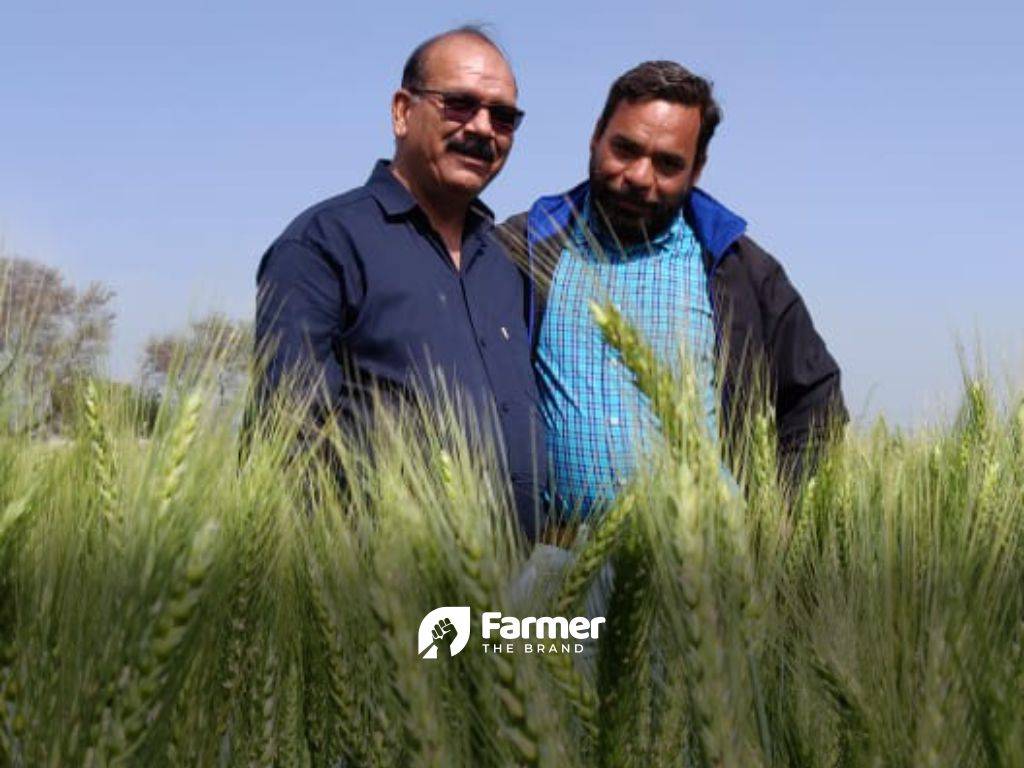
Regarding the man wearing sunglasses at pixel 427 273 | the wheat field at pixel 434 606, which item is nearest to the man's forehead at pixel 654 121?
the man wearing sunglasses at pixel 427 273

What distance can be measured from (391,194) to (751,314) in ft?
2.80

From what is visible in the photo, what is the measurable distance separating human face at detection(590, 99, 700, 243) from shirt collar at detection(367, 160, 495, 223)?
26 centimetres

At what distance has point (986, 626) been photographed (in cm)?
122

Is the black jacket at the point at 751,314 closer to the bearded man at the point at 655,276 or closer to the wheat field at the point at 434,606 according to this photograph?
the bearded man at the point at 655,276

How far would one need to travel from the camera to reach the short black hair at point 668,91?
8.53ft

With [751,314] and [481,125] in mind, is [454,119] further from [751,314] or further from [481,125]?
[751,314]

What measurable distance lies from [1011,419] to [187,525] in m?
1.41

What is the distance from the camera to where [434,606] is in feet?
3.74

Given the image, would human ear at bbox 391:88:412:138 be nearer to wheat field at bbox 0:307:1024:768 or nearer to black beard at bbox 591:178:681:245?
black beard at bbox 591:178:681:245

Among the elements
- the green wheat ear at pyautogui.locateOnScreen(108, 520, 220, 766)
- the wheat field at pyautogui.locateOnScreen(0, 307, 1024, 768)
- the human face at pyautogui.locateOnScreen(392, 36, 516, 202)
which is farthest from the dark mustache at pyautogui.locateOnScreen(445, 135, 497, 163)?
the green wheat ear at pyautogui.locateOnScreen(108, 520, 220, 766)

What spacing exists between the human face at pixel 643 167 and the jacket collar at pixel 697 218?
4.4 inches

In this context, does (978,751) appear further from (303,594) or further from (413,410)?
(413,410)

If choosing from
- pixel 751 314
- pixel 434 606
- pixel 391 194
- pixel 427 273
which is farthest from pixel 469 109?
pixel 434 606

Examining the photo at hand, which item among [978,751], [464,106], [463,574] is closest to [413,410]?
[464,106]
